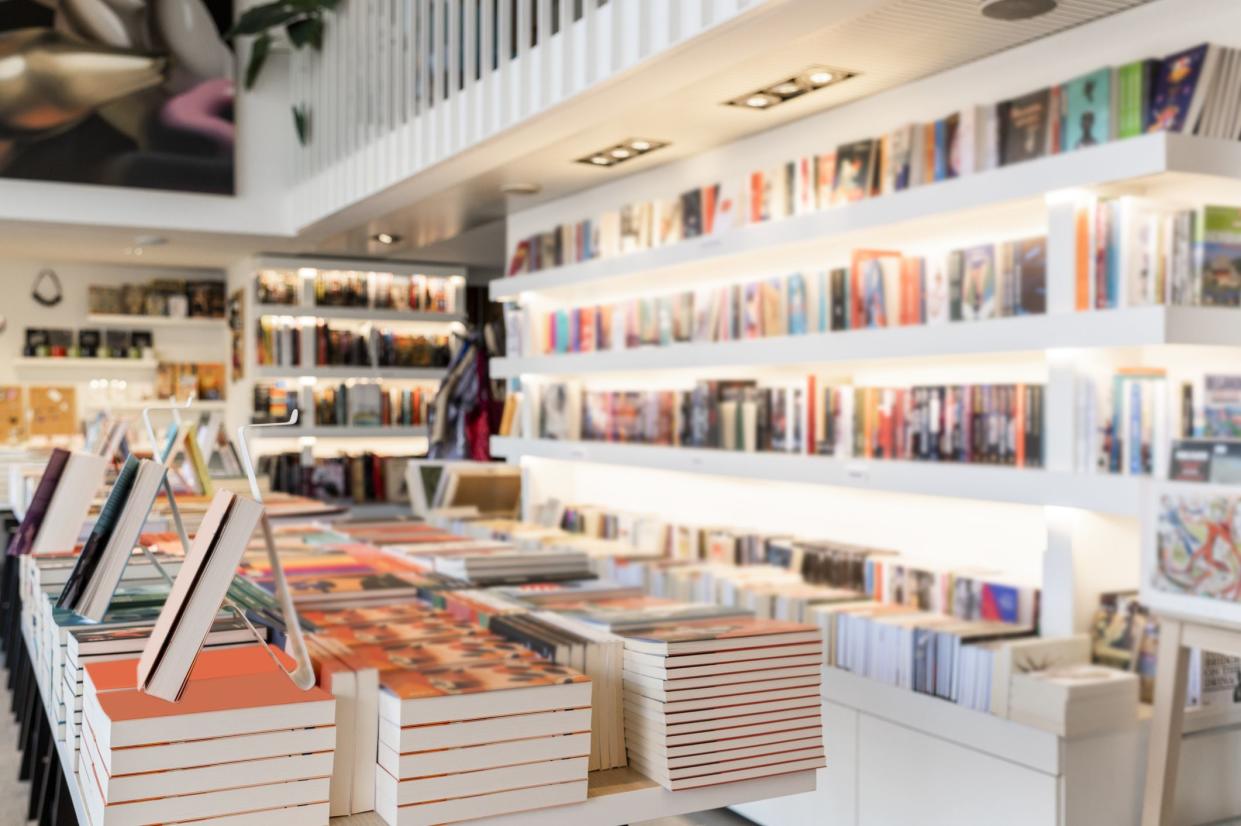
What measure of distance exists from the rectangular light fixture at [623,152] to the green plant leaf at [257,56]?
321cm

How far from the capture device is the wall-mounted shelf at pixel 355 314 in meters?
8.98

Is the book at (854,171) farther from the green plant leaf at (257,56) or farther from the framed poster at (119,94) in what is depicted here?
the framed poster at (119,94)

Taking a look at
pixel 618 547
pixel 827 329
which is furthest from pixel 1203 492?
pixel 618 547

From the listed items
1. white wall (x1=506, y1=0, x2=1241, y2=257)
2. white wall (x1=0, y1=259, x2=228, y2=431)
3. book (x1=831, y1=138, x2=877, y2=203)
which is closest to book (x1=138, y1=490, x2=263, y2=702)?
white wall (x1=506, y1=0, x2=1241, y2=257)

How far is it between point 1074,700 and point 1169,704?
0.74ft

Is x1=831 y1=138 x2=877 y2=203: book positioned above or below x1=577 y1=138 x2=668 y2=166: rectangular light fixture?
below

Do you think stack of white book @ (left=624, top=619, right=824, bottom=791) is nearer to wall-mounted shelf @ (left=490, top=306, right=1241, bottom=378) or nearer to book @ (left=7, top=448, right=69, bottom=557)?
wall-mounted shelf @ (left=490, top=306, right=1241, bottom=378)

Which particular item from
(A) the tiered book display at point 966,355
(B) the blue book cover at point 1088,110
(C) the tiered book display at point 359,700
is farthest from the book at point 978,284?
(C) the tiered book display at point 359,700

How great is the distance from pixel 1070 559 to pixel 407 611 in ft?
6.34

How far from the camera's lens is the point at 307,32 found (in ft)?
22.6

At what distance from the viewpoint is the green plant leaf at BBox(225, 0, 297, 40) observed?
6848 millimetres

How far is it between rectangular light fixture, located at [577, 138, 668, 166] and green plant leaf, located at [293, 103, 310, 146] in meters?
2.72

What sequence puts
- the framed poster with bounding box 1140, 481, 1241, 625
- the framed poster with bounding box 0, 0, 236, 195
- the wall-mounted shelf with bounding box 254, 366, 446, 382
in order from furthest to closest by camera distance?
the wall-mounted shelf with bounding box 254, 366, 446, 382
the framed poster with bounding box 0, 0, 236, 195
the framed poster with bounding box 1140, 481, 1241, 625

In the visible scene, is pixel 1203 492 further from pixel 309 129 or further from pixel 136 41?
pixel 136 41
